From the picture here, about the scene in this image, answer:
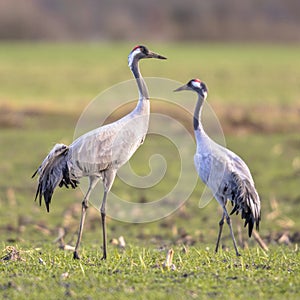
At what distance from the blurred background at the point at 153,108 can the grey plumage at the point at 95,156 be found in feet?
3.54

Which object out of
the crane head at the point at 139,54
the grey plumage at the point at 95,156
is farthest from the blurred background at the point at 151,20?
the grey plumage at the point at 95,156

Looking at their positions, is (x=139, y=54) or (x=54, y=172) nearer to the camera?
(x=54, y=172)

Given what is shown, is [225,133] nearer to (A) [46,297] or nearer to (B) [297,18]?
(A) [46,297]

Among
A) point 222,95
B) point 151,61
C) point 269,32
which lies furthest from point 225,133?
point 269,32

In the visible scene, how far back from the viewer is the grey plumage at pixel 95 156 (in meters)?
9.67

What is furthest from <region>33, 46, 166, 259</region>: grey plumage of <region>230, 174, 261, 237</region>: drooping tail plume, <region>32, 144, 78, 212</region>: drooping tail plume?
<region>230, 174, 261, 237</region>: drooping tail plume

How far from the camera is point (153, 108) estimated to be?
27.9 meters

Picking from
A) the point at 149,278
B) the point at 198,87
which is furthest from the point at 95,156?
the point at 149,278

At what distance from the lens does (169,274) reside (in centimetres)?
791

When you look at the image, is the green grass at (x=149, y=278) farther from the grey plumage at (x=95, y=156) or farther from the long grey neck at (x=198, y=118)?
the long grey neck at (x=198, y=118)

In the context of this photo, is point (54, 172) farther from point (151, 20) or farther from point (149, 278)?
point (151, 20)

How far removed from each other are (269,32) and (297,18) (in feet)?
31.3

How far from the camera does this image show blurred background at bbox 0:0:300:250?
14.8 m

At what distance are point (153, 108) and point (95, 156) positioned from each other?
60.1 feet
